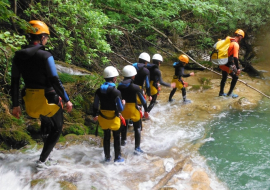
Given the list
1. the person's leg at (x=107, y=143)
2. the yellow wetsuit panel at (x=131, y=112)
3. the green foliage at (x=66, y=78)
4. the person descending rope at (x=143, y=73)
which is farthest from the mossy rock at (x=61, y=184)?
the green foliage at (x=66, y=78)

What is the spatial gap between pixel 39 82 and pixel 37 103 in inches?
13.1

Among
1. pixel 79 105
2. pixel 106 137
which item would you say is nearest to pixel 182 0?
pixel 79 105

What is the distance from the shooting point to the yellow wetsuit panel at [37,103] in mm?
3752

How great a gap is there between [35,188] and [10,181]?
514 millimetres

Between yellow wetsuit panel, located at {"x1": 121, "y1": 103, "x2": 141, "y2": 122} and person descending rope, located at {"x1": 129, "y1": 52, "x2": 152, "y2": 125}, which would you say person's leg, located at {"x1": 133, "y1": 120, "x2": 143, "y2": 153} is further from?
person descending rope, located at {"x1": 129, "y1": 52, "x2": 152, "y2": 125}

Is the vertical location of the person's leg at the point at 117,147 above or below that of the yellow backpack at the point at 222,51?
below

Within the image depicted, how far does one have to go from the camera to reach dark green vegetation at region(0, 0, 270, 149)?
206 inches

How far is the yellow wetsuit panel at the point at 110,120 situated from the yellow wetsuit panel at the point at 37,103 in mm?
1102

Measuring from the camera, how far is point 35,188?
12.2 ft

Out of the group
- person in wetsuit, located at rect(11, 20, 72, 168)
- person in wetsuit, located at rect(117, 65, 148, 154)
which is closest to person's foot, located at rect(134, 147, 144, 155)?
person in wetsuit, located at rect(117, 65, 148, 154)

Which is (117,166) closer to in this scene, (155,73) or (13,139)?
(13,139)

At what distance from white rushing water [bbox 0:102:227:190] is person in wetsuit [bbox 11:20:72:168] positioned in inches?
40.4

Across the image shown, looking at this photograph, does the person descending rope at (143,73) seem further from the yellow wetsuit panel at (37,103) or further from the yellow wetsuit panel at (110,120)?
the yellow wetsuit panel at (37,103)

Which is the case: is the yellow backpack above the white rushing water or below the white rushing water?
above
